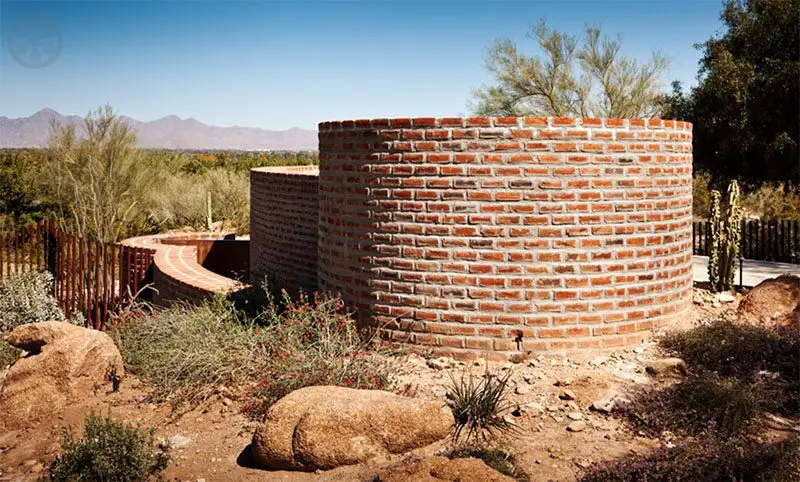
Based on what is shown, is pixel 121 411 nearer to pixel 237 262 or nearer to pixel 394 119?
pixel 394 119

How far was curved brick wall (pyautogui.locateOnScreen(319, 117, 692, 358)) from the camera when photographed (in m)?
6.07

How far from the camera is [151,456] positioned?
4.68 metres

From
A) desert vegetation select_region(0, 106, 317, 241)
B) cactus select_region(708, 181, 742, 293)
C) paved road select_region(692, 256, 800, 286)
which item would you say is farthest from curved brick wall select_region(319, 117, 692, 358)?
desert vegetation select_region(0, 106, 317, 241)

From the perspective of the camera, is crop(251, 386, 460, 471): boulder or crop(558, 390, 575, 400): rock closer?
crop(251, 386, 460, 471): boulder

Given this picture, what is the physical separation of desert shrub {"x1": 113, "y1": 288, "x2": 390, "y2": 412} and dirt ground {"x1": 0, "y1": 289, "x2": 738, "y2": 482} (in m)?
0.20

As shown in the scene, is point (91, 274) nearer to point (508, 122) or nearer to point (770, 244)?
point (508, 122)

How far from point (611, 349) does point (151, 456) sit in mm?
4099

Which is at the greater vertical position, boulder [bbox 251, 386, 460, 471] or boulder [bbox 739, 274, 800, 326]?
boulder [bbox 739, 274, 800, 326]

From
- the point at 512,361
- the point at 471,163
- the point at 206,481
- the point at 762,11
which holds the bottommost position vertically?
the point at 206,481

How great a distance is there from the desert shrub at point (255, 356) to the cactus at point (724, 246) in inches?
197

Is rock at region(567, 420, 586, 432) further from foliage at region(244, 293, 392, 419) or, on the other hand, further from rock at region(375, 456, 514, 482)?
foliage at region(244, 293, 392, 419)

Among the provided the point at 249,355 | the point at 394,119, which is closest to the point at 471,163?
the point at 394,119

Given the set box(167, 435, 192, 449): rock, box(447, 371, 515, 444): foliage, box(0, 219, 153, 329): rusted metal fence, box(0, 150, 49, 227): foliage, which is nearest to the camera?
box(447, 371, 515, 444): foliage

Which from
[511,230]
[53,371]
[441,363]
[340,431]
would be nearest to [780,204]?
[511,230]
